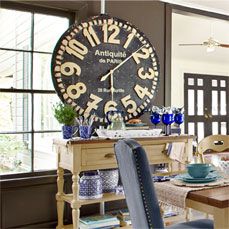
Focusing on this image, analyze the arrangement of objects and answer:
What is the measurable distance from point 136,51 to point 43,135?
1248 mm

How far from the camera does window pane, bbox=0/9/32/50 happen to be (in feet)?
9.93

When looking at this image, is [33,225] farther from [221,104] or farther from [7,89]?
[221,104]

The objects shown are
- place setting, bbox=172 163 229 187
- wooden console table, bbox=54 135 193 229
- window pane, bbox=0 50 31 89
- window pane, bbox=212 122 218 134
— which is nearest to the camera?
place setting, bbox=172 163 229 187

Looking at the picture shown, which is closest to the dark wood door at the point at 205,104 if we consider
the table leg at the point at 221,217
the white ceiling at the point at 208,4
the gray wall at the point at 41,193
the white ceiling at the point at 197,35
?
the white ceiling at the point at 197,35

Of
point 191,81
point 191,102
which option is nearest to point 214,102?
point 191,102

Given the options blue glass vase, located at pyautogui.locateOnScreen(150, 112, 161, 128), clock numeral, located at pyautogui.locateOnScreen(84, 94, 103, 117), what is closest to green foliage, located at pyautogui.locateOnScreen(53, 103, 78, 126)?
clock numeral, located at pyautogui.locateOnScreen(84, 94, 103, 117)

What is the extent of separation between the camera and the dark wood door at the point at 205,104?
8.25 m

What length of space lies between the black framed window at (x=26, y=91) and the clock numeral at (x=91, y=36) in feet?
0.85

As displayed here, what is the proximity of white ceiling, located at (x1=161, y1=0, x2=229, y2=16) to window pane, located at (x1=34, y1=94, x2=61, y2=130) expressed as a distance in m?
1.72

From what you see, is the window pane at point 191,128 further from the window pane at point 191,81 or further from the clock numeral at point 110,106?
the clock numeral at point 110,106

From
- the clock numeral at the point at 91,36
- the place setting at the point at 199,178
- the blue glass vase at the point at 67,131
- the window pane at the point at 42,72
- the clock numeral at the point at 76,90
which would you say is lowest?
the place setting at the point at 199,178

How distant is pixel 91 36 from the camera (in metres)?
3.22

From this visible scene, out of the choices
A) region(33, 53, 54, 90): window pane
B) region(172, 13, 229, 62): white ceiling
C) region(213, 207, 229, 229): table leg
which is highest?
region(172, 13, 229, 62): white ceiling

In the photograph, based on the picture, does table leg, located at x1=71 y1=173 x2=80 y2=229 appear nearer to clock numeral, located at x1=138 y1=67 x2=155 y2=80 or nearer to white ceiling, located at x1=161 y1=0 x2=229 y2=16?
clock numeral, located at x1=138 y1=67 x2=155 y2=80
